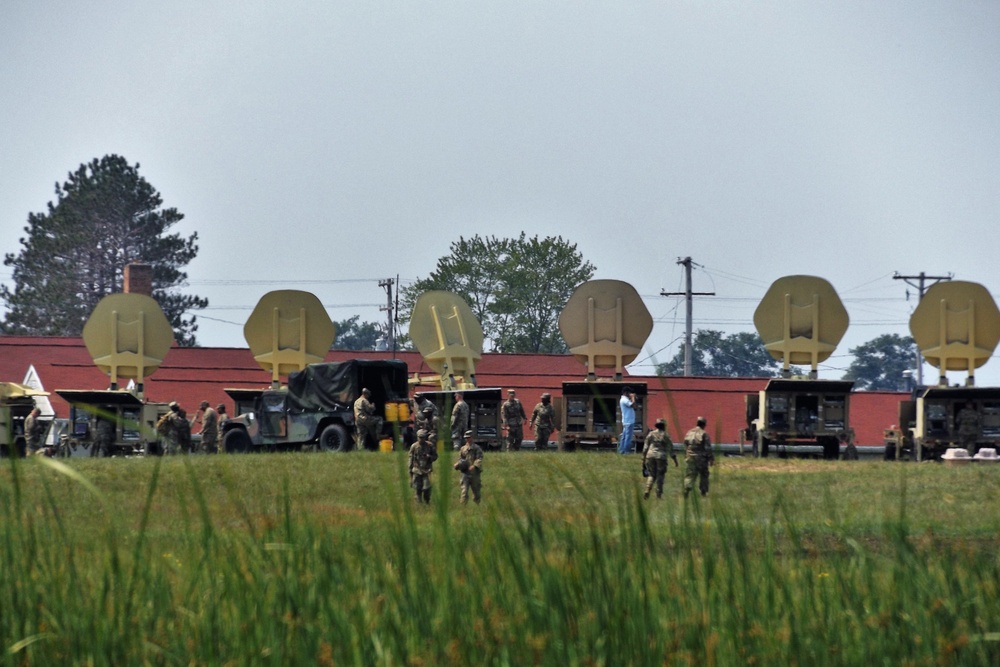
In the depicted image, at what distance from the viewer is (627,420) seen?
3091cm

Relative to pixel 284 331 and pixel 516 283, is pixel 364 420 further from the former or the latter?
pixel 516 283

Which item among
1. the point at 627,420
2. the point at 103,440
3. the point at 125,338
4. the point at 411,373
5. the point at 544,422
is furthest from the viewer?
the point at 411,373

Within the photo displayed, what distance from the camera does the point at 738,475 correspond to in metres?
24.5

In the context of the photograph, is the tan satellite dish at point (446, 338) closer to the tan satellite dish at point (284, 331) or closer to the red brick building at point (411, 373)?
the tan satellite dish at point (284, 331)

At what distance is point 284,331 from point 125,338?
429cm

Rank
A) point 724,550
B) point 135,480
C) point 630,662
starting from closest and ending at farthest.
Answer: point 630,662
point 724,550
point 135,480

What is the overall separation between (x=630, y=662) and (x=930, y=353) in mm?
30560

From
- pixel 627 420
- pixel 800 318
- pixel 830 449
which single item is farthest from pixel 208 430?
pixel 830 449

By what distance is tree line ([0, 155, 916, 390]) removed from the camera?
277 feet

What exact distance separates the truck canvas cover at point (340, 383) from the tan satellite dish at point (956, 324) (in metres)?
13.1

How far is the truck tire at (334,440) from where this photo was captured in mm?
30984

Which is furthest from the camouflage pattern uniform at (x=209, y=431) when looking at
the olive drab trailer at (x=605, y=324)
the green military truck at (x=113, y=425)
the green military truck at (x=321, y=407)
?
the olive drab trailer at (x=605, y=324)

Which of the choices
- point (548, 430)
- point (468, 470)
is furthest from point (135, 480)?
point (548, 430)

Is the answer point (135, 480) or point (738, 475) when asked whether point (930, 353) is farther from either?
point (135, 480)
